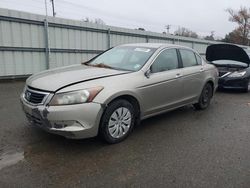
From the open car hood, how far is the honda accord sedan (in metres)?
4.47

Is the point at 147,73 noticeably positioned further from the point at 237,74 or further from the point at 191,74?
the point at 237,74

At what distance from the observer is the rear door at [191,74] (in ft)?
17.6

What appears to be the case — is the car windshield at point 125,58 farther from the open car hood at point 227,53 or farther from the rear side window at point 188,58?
the open car hood at point 227,53

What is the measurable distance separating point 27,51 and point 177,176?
8.18 m

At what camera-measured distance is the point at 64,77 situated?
3895 millimetres

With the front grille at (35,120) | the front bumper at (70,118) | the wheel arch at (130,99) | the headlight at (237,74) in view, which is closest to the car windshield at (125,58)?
the wheel arch at (130,99)

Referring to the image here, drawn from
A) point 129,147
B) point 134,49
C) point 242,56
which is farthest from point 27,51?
point 242,56

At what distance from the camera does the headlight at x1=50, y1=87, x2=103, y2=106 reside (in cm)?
347

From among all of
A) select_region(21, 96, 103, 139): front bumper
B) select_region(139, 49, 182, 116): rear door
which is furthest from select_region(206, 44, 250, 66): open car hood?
select_region(21, 96, 103, 139): front bumper

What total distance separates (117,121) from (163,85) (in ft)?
4.05

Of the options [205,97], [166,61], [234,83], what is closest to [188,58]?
[166,61]

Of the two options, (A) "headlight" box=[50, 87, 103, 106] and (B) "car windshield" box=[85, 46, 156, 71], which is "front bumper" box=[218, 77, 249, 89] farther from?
(A) "headlight" box=[50, 87, 103, 106]

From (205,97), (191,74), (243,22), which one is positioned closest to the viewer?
(191,74)

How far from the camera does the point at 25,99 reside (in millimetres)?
3939
